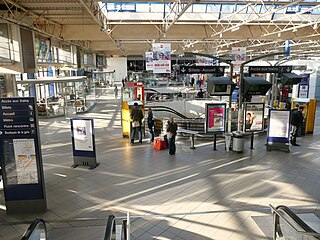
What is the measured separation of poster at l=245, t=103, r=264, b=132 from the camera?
10.9 metres

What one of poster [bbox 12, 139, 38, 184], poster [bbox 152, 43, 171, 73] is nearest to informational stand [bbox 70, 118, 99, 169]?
poster [bbox 12, 139, 38, 184]

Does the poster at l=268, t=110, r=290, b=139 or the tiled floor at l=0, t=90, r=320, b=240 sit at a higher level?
the poster at l=268, t=110, r=290, b=139

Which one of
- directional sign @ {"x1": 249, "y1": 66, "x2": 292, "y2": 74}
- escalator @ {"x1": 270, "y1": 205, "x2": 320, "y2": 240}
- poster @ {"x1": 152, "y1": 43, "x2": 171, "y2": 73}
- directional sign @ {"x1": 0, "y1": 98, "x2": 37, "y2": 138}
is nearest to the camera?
escalator @ {"x1": 270, "y1": 205, "x2": 320, "y2": 240}

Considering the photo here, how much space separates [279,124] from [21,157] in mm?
8126

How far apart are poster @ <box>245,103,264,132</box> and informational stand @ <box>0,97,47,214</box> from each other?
779 centimetres

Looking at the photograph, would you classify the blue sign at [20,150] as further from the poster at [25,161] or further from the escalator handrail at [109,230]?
the escalator handrail at [109,230]

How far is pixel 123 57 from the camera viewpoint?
149 ft

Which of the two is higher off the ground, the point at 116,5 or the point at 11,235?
the point at 116,5

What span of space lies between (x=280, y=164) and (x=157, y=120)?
18.4ft

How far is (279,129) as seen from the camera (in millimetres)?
9859

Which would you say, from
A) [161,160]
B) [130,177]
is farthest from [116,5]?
[130,177]

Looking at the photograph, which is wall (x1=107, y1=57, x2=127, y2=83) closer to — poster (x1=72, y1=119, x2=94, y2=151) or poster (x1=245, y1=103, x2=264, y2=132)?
poster (x1=245, y1=103, x2=264, y2=132)

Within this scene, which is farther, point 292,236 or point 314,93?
point 314,93

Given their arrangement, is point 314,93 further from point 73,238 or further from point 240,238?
point 73,238
